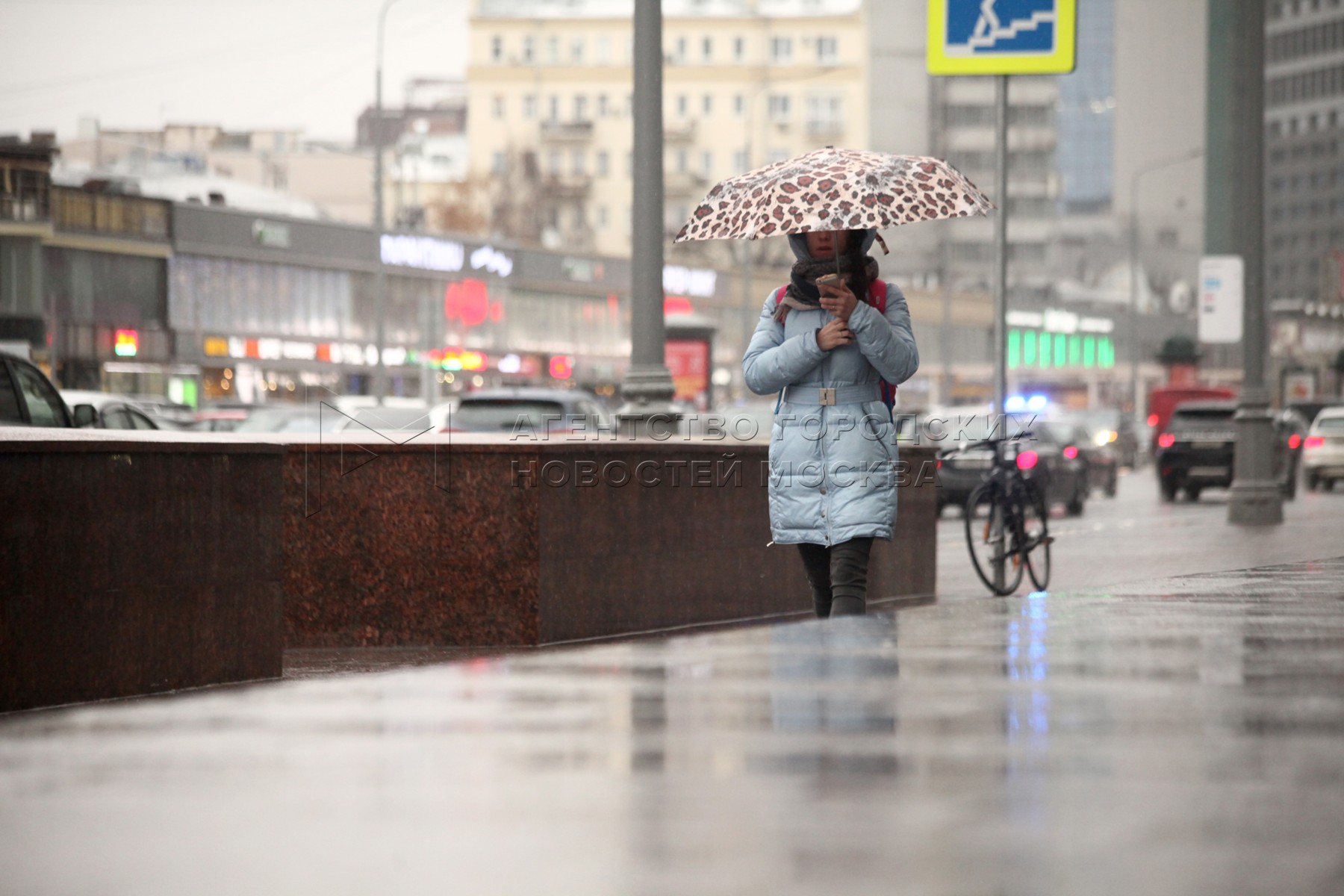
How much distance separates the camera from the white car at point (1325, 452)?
124 ft

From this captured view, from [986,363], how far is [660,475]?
96690 mm

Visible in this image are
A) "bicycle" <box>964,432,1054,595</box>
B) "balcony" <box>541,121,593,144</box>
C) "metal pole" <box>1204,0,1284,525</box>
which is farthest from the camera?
"balcony" <box>541,121,593,144</box>

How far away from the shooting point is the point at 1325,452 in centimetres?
3800

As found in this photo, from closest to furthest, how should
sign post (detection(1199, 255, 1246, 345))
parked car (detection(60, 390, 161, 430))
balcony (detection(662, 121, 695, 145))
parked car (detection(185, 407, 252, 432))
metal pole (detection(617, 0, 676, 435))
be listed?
metal pole (detection(617, 0, 676, 435)) < parked car (detection(60, 390, 161, 430)) < sign post (detection(1199, 255, 1246, 345)) < parked car (detection(185, 407, 252, 432)) < balcony (detection(662, 121, 695, 145))

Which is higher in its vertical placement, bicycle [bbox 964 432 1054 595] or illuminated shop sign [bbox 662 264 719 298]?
illuminated shop sign [bbox 662 264 719 298]

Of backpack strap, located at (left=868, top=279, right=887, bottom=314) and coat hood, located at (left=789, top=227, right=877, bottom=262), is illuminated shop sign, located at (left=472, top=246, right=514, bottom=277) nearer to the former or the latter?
coat hood, located at (left=789, top=227, right=877, bottom=262)

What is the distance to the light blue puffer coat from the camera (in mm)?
6820

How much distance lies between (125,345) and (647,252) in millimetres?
41739

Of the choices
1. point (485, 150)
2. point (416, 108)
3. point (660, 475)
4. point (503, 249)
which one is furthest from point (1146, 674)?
point (416, 108)

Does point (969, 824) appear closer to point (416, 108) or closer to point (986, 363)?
point (986, 363)

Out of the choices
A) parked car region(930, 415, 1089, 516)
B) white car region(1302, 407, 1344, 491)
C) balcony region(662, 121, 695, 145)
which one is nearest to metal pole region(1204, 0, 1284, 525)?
parked car region(930, 415, 1089, 516)

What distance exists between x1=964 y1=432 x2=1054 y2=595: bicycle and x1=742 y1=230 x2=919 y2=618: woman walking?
592 cm

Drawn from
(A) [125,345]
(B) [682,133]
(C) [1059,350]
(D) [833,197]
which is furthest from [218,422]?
(B) [682,133]

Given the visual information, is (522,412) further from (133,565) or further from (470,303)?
(470,303)
